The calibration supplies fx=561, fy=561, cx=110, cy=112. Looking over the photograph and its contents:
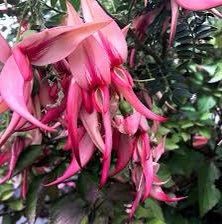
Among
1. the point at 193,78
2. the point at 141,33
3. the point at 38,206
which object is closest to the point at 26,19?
the point at 141,33

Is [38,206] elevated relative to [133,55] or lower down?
lower down

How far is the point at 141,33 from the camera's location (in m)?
0.74

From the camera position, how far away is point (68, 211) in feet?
2.74

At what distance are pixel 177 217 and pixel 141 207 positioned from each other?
0.70ft

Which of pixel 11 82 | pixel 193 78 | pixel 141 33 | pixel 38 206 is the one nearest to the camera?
pixel 11 82

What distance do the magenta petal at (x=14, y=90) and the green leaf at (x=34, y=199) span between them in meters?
0.48

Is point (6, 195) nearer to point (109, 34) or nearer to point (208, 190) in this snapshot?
point (208, 190)

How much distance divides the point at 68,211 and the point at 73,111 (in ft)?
1.40

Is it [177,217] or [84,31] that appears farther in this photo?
[177,217]

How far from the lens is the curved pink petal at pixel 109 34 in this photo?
0.47 meters

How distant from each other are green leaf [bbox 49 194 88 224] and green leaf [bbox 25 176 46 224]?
0.02 m

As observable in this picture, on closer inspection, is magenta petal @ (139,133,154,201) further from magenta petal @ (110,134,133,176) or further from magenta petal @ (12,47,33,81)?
magenta petal @ (12,47,33,81)

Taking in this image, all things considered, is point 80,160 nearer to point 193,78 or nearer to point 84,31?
point 84,31

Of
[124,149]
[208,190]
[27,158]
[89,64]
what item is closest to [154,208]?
[208,190]
